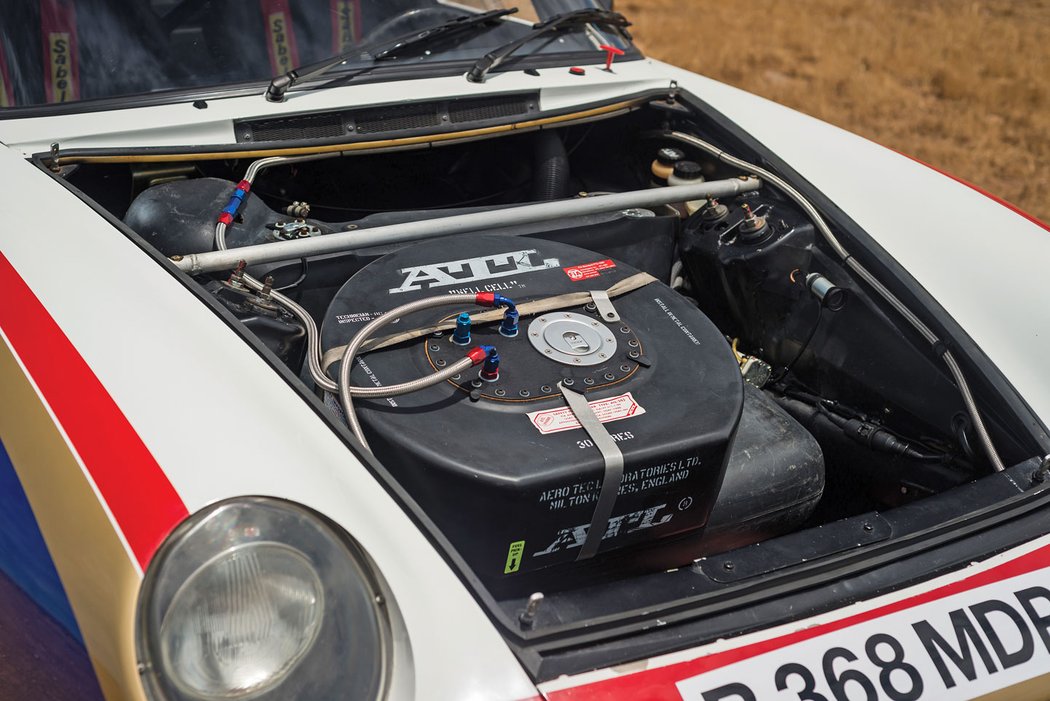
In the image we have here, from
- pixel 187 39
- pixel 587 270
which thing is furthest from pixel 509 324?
pixel 187 39

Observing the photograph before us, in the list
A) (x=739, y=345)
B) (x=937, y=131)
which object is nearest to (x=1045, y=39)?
(x=937, y=131)

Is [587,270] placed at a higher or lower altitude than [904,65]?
higher

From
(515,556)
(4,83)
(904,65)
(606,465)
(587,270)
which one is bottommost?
(904,65)

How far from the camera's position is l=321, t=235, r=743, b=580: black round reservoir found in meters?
1.44

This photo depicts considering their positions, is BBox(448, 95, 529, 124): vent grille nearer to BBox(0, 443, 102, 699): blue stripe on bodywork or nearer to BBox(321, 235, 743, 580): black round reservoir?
BBox(321, 235, 743, 580): black round reservoir

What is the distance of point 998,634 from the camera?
53.8 inches

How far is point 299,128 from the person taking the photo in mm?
2248

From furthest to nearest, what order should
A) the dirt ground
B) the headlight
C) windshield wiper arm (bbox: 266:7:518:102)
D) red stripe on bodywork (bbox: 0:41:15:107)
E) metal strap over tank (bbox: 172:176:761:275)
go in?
the dirt ground
windshield wiper arm (bbox: 266:7:518:102)
red stripe on bodywork (bbox: 0:41:15:107)
metal strap over tank (bbox: 172:176:761:275)
the headlight

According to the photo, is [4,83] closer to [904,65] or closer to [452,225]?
[452,225]

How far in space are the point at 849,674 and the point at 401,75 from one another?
71.9 inches

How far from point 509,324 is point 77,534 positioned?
0.78 m

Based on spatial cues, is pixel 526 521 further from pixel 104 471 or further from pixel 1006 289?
pixel 1006 289

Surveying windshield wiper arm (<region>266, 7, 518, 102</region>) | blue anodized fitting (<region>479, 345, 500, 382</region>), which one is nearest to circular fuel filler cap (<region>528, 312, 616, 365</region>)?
blue anodized fitting (<region>479, 345, 500, 382</region>)

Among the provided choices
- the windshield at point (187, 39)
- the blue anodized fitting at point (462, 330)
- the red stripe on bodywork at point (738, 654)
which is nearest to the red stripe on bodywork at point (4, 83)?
the windshield at point (187, 39)
